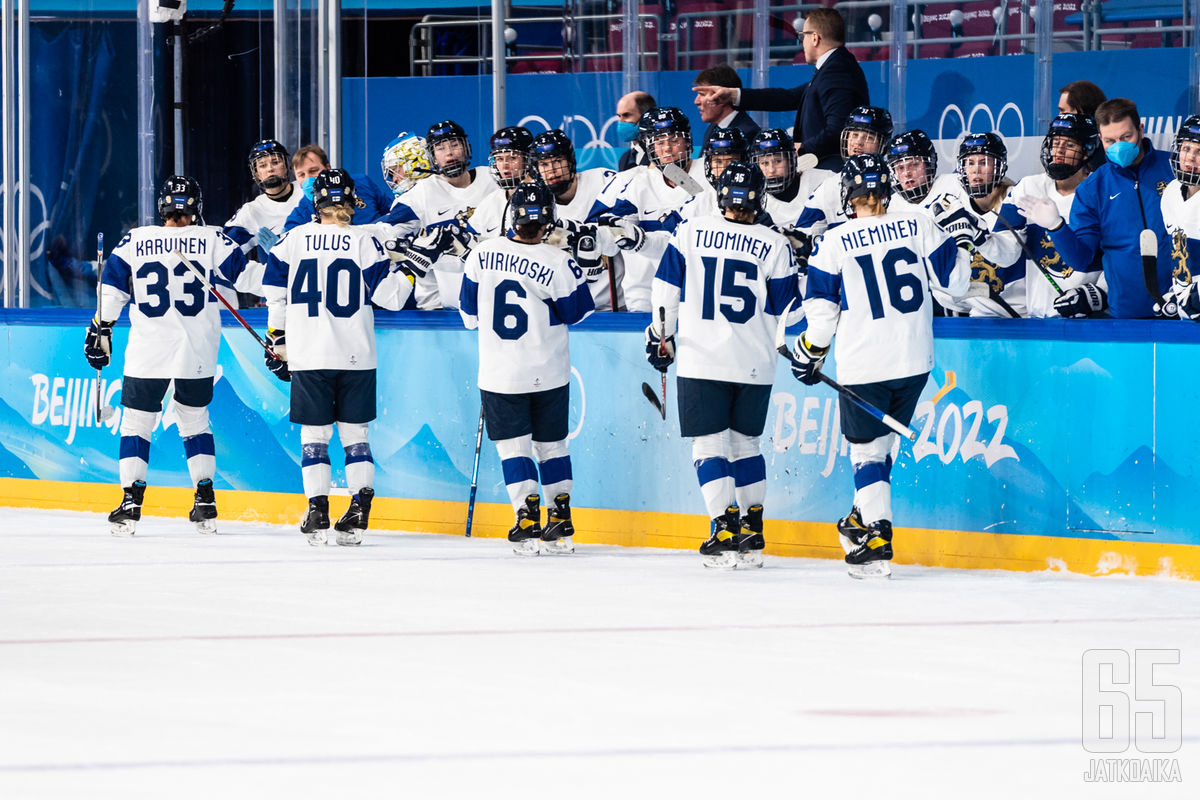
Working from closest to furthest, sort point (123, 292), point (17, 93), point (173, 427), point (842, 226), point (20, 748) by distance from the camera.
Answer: point (20, 748)
point (842, 226)
point (123, 292)
point (173, 427)
point (17, 93)

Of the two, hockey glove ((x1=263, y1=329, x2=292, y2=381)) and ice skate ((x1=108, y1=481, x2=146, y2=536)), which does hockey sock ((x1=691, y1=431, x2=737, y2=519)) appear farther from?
ice skate ((x1=108, y1=481, x2=146, y2=536))

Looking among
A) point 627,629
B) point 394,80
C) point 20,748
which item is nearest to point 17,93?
point 394,80

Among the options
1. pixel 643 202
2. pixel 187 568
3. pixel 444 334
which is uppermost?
pixel 643 202

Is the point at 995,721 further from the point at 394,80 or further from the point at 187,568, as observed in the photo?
the point at 394,80

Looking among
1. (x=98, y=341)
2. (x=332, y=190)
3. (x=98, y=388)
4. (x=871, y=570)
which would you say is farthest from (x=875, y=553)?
(x=98, y=388)

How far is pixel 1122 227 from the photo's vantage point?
22.3 ft

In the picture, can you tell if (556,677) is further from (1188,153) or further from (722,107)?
(722,107)

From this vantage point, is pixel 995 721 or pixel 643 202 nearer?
pixel 995 721

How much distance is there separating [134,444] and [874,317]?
3.42m

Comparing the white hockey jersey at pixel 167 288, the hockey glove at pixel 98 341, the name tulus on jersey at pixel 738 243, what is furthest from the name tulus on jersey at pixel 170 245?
the name tulus on jersey at pixel 738 243

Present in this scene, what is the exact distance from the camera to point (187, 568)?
6.98 m

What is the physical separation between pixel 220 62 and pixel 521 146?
3690 mm

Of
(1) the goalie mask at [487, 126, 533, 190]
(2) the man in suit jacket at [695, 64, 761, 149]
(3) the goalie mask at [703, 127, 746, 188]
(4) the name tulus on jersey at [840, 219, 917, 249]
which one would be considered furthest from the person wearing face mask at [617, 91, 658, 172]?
(4) the name tulus on jersey at [840, 219, 917, 249]

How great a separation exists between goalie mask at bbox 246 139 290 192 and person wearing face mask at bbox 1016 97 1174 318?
3636 mm
